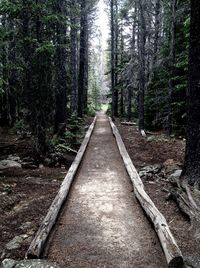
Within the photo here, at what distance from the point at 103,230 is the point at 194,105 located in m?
3.88

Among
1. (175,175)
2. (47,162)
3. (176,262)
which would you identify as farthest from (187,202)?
(47,162)

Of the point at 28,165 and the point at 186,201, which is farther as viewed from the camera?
the point at 28,165

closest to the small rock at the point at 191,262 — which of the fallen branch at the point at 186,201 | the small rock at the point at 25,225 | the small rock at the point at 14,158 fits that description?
the fallen branch at the point at 186,201

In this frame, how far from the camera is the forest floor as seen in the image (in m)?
5.62

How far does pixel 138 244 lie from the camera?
5.47 metres

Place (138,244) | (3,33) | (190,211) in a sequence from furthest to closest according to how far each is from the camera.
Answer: (3,33) → (190,211) → (138,244)

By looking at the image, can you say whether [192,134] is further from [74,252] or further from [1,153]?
[1,153]

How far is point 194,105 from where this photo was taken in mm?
7914

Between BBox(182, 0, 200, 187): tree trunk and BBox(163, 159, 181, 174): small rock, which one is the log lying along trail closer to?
BBox(163, 159, 181, 174): small rock

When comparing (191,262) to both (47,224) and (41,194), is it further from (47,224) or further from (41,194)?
(41,194)

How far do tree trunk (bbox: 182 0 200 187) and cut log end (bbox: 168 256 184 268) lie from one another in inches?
139

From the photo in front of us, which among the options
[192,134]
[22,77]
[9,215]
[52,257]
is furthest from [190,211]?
[22,77]

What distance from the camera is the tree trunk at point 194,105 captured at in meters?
7.76

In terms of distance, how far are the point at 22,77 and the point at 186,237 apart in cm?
768
